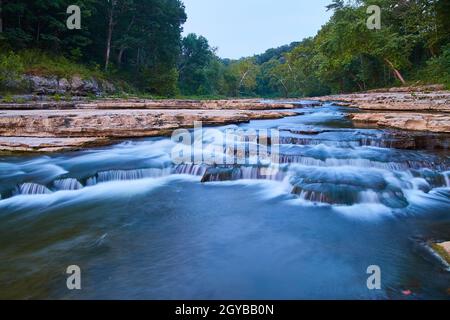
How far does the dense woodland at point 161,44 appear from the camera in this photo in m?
21.1

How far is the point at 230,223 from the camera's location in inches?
176

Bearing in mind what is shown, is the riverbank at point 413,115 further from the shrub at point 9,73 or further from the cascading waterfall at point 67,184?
the shrub at point 9,73

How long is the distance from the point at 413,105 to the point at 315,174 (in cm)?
910

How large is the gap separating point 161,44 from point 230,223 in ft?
112

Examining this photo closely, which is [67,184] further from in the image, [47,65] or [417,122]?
[47,65]

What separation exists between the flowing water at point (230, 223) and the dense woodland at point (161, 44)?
47.2ft

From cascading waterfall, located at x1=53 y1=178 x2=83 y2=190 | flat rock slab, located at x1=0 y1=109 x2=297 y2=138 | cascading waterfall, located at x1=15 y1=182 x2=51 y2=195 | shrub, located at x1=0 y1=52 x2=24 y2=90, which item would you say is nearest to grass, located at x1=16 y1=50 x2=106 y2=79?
shrub, located at x1=0 y1=52 x2=24 y2=90

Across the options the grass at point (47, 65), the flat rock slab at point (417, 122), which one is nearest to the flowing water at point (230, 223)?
the flat rock slab at point (417, 122)

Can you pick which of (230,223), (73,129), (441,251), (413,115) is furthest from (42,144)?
(413,115)

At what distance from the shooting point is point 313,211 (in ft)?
15.2

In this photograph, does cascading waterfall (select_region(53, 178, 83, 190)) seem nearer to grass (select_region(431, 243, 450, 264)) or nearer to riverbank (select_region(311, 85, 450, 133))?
grass (select_region(431, 243, 450, 264))

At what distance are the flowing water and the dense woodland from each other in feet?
47.2
